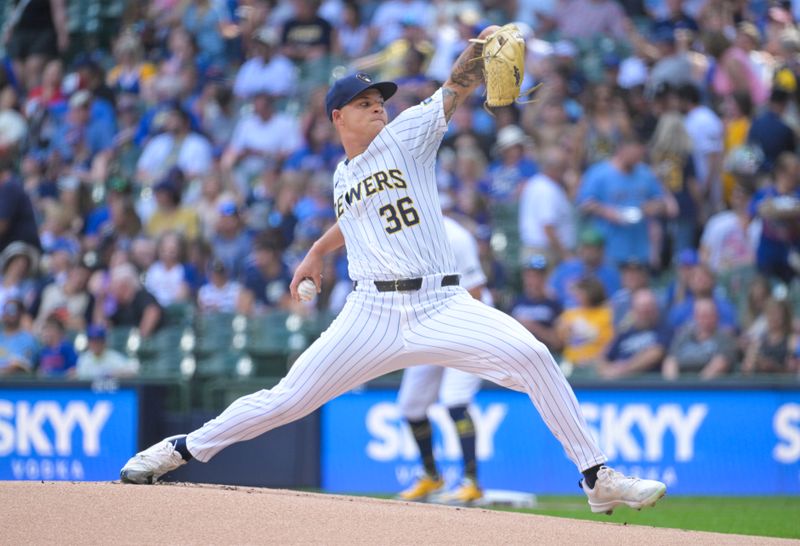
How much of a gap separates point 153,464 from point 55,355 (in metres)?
6.11

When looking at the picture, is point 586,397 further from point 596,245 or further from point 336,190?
point 336,190

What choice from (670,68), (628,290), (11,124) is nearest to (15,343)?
(11,124)

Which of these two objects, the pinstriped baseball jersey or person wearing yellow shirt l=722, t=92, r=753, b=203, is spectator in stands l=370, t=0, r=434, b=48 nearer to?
person wearing yellow shirt l=722, t=92, r=753, b=203

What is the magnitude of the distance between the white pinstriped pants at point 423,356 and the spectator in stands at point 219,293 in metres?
6.68

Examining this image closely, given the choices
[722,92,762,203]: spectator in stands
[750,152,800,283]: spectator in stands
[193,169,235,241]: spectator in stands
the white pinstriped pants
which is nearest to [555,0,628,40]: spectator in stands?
[722,92,762,203]: spectator in stands

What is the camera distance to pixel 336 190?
609cm

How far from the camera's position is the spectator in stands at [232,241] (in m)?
13.1

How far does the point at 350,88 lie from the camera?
5961mm

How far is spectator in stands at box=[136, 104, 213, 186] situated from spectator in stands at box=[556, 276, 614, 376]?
532cm

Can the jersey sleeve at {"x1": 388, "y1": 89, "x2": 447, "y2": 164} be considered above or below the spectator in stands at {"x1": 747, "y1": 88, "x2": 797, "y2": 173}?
below

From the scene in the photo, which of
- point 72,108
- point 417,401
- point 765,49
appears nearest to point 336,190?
point 417,401

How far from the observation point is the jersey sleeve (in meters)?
5.82

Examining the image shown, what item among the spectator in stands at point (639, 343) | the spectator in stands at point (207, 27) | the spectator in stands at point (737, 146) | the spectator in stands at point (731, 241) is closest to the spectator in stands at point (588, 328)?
the spectator in stands at point (639, 343)

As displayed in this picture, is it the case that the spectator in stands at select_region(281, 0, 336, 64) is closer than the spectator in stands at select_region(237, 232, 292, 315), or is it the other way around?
the spectator in stands at select_region(237, 232, 292, 315)
